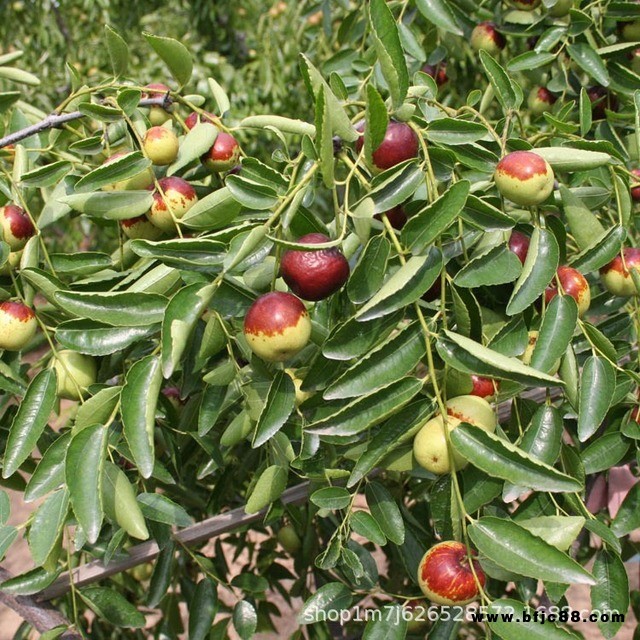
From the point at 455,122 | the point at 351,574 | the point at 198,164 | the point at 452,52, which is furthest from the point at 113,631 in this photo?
the point at 452,52

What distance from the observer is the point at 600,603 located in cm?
118

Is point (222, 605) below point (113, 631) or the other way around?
the other way around

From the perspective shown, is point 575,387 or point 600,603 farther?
point 600,603

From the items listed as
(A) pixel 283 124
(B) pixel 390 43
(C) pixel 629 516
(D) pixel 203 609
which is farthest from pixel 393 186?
(D) pixel 203 609

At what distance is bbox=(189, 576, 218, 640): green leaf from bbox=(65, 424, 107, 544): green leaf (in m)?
0.66

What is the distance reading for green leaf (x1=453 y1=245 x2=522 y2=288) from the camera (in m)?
0.97

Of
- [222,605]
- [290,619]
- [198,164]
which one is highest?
[198,164]

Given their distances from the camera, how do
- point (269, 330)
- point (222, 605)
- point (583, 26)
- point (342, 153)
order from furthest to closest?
point (222, 605)
point (583, 26)
point (342, 153)
point (269, 330)

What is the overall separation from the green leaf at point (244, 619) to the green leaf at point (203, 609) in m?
0.05

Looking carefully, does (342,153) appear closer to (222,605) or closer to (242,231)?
(242,231)

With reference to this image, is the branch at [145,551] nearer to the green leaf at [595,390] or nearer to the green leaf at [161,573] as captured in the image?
the green leaf at [161,573]

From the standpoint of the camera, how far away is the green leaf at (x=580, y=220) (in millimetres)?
1143

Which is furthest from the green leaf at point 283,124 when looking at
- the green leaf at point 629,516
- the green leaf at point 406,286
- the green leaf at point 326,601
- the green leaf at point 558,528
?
the green leaf at point 629,516

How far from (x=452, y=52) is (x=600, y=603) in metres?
1.54
